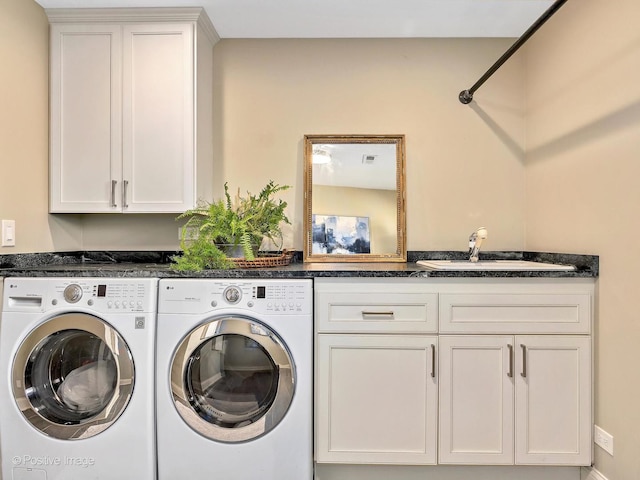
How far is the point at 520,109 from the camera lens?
2400 millimetres

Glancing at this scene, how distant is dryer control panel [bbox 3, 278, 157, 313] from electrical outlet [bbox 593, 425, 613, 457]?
6.63 ft

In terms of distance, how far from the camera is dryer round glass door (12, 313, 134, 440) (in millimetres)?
1698

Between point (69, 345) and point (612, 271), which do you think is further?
point (69, 345)

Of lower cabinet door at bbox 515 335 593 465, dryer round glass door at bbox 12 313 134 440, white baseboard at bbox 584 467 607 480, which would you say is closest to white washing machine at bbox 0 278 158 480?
dryer round glass door at bbox 12 313 134 440

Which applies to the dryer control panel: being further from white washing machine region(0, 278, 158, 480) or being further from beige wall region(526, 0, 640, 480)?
beige wall region(526, 0, 640, 480)

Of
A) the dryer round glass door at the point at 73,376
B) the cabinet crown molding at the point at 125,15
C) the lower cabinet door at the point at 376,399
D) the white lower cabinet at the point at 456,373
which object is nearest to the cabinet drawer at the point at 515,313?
the white lower cabinet at the point at 456,373

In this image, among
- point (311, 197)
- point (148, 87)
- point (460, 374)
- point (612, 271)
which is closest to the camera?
point (612, 271)

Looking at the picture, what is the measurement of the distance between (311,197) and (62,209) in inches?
54.8

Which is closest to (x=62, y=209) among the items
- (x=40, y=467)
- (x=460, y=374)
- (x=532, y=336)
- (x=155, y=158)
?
(x=155, y=158)

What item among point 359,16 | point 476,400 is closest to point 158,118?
point 359,16

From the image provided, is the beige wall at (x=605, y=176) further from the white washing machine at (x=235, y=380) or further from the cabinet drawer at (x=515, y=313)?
the white washing machine at (x=235, y=380)

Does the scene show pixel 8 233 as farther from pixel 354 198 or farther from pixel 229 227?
pixel 354 198

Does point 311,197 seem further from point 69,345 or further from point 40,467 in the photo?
point 40,467

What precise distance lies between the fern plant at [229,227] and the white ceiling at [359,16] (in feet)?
3.00
